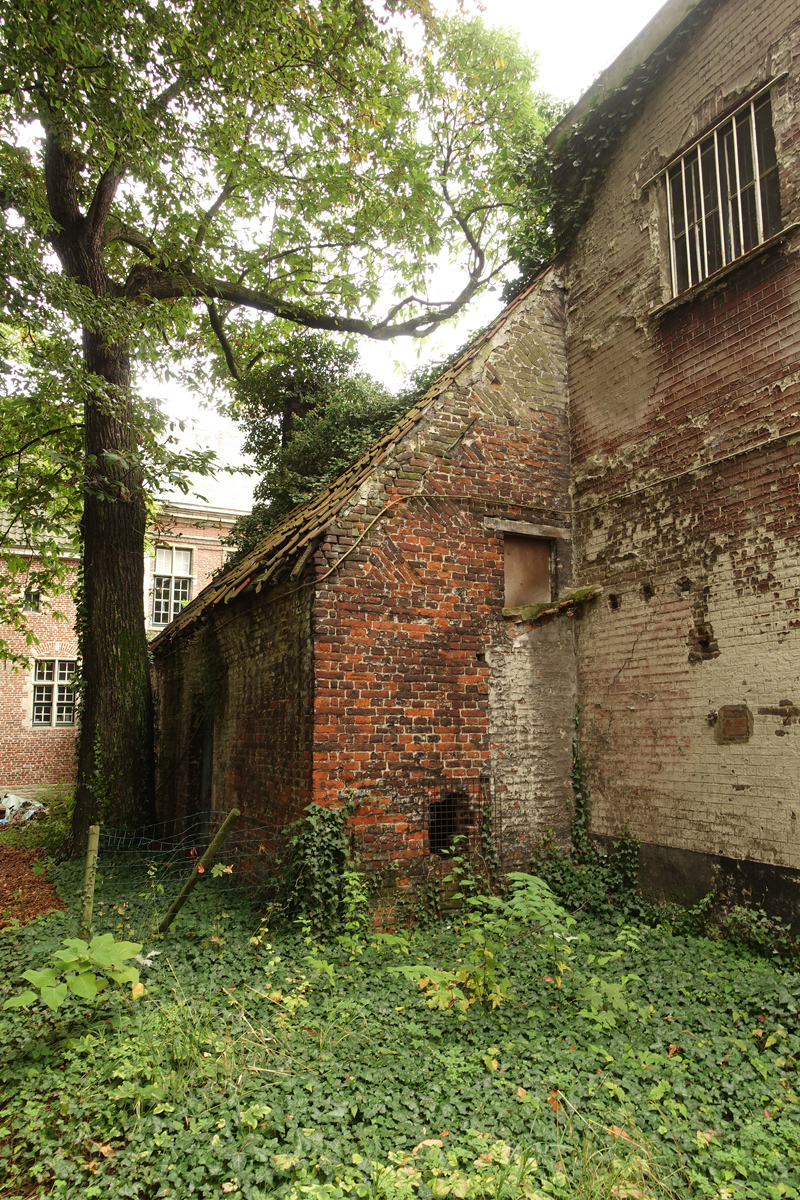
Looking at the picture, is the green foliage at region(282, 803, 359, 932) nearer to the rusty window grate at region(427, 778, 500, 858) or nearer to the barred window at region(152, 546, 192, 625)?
the rusty window grate at region(427, 778, 500, 858)

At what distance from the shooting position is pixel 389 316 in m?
13.7

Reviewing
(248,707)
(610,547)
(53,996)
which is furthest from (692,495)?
(53,996)

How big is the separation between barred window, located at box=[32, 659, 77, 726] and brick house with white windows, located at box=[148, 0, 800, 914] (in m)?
14.2

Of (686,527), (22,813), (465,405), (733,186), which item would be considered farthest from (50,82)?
(22,813)

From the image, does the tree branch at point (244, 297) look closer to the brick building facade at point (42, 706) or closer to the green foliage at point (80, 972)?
the brick building facade at point (42, 706)

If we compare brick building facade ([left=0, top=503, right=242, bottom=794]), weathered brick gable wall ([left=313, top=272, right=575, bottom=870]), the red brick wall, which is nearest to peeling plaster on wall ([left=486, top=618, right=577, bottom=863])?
weathered brick gable wall ([left=313, top=272, right=575, bottom=870])

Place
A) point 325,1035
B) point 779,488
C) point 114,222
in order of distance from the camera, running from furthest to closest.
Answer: point 114,222 < point 779,488 < point 325,1035

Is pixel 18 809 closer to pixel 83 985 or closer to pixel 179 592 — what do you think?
pixel 179 592

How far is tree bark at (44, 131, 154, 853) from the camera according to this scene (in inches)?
392

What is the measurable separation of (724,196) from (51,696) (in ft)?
68.2

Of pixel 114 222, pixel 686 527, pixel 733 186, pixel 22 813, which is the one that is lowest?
pixel 22 813

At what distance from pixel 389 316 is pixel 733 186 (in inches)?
324

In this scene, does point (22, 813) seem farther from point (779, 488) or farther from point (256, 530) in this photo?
point (779, 488)

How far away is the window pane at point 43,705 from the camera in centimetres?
2017
